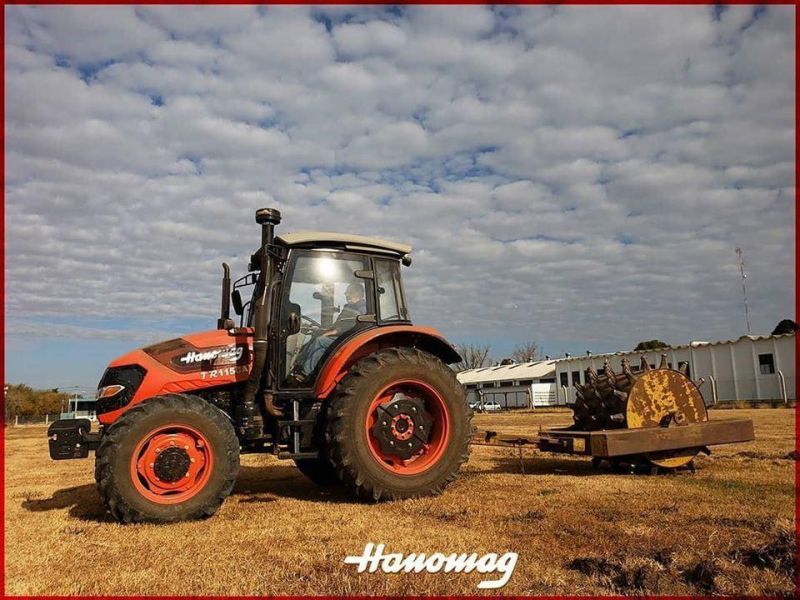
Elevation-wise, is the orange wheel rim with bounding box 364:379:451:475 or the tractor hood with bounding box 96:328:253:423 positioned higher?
the tractor hood with bounding box 96:328:253:423

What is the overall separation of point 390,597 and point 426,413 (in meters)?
2.97

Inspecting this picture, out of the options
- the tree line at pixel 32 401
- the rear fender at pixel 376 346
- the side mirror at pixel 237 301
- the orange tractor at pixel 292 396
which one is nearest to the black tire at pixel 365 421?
the orange tractor at pixel 292 396

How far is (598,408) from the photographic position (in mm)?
7023

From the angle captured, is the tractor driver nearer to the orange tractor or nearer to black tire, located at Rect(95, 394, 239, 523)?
the orange tractor

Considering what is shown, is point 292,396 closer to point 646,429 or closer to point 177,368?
point 177,368

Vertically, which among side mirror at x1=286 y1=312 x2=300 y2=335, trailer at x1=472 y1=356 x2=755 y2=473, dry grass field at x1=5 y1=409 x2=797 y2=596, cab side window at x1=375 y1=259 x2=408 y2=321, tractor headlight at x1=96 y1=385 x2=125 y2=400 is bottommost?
dry grass field at x1=5 y1=409 x2=797 y2=596

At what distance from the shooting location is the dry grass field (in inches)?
129

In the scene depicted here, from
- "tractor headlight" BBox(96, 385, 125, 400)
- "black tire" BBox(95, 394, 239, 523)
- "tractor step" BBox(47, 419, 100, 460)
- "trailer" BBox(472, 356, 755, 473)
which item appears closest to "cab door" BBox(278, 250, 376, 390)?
"black tire" BBox(95, 394, 239, 523)

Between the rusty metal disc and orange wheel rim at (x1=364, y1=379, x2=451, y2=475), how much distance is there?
2.11 m

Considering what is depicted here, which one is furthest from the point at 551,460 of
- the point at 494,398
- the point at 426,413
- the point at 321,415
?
the point at 494,398

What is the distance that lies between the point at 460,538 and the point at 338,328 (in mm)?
2650

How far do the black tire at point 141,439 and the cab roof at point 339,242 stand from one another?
178 centimetres

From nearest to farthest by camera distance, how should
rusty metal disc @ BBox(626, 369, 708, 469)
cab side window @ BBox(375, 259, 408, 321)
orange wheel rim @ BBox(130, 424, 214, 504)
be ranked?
orange wheel rim @ BBox(130, 424, 214, 504) → cab side window @ BBox(375, 259, 408, 321) → rusty metal disc @ BBox(626, 369, 708, 469)

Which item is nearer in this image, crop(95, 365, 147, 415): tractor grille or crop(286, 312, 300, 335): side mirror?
crop(95, 365, 147, 415): tractor grille
